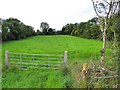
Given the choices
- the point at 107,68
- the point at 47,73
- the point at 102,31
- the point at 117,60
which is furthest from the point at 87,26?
the point at 117,60

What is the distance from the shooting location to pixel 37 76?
9109 mm

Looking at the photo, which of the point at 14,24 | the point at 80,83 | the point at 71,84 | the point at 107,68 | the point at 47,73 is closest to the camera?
the point at 80,83

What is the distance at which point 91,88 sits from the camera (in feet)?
18.7

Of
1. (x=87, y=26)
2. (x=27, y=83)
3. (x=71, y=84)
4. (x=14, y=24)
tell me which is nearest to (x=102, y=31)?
(x=87, y=26)

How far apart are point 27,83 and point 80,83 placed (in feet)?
9.55

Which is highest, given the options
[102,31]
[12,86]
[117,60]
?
[102,31]

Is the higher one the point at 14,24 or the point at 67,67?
the point at 14,24

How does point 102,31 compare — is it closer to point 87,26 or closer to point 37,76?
point 87,26

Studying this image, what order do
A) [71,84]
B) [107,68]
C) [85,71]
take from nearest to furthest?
[85,71], [107,68], [71,84]

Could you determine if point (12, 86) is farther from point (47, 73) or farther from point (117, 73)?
point (117, 73)

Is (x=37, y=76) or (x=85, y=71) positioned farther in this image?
(x=37, y=76)

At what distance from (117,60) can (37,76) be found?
4249 millimetres

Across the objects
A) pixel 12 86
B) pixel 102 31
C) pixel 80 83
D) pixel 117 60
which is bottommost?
pixel 12 86

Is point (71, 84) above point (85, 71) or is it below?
Answer: below
